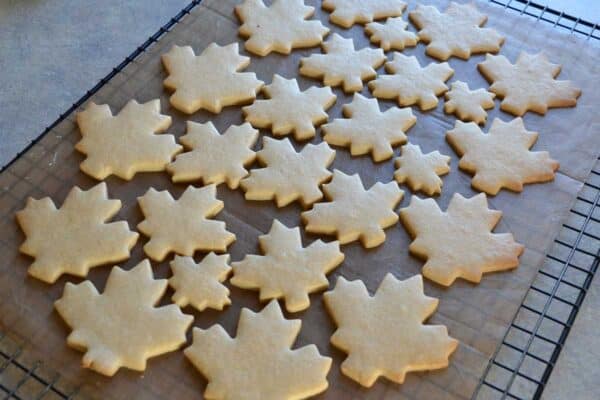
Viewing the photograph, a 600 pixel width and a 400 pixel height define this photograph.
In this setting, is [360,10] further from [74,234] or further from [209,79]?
[74,234]

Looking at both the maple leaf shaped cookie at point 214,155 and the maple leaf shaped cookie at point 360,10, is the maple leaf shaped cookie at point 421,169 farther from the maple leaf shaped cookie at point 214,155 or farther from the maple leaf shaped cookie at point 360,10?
the maple leaf shaped cookie at point 360,10

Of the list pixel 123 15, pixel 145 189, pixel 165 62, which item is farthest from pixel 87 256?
pixel 123 15

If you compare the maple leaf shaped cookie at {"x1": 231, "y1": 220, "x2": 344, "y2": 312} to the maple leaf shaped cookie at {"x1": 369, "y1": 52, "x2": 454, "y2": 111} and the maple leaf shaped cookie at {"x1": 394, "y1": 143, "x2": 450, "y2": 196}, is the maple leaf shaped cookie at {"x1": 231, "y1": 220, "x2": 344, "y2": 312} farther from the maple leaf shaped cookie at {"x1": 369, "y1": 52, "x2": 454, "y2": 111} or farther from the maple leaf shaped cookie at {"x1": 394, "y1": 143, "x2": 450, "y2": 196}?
A: the maple leaf shaped cookie at {"x1": 369, "y1": 52, "x2": 454, "y2": 111}

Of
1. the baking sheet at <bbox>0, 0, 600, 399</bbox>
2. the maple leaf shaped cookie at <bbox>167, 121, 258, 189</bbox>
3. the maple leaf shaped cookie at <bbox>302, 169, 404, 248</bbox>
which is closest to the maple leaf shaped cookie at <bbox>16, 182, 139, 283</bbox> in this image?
the baking sheet at <bbox>0, 0, 600, 399</bbox>

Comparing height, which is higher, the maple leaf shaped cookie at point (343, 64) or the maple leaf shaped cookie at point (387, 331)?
the maple leaf shaped cookie at point (343, 64)

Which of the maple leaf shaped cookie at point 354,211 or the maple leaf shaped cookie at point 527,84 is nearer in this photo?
the maple leaf shaped cookie at point 354,211

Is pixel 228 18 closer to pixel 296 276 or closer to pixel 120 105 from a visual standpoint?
pixel 120 105

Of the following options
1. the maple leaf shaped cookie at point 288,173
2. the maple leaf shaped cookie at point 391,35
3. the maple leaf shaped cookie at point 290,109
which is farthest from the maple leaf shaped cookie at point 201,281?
the maple leaf shaped cookie at point 391,35
